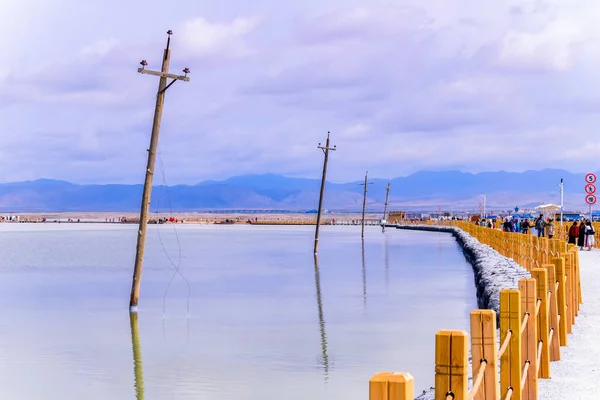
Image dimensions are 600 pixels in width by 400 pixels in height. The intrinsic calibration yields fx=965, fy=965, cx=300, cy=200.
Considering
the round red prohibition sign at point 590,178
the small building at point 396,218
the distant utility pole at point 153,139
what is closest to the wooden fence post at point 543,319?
the distant utility pole at point 153,139

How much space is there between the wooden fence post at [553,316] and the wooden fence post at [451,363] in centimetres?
704

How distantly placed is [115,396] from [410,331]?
29.0ft

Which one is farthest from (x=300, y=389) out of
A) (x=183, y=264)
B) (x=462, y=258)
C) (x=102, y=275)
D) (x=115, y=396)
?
(x=462, y=258)

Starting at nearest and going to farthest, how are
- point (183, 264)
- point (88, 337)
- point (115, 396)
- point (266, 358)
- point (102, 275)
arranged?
1. point (115, 396)
2. point (266, 358)
3. point (88, 337)
4. point (102, 275)
5. point (183, 264)

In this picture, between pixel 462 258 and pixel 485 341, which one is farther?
pixel 462 258

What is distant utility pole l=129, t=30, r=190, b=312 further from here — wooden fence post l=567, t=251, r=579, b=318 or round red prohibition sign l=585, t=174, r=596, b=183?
round red prohibition sign l=585, t=174, r=596, b=183

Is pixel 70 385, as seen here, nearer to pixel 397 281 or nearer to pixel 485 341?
pixel 485 341

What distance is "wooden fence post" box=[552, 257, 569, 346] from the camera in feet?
41.1

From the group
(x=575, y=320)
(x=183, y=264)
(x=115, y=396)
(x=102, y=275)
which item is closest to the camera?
(x=115, y=396)

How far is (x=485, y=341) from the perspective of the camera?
619 cm

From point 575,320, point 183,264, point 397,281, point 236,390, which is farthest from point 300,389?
point 183,264

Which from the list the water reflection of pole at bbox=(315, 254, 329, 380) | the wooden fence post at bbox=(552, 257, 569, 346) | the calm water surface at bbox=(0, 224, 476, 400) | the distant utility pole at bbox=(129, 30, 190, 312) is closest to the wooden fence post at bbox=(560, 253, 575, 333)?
the wooden fence post at bbox=(552, 257, 569, 346)

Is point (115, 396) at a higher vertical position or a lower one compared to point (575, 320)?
lower

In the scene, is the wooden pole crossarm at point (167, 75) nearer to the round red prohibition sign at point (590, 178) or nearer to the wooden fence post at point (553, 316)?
the wooden fence post at point (553, 316)
